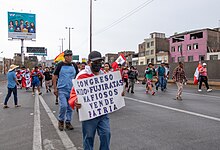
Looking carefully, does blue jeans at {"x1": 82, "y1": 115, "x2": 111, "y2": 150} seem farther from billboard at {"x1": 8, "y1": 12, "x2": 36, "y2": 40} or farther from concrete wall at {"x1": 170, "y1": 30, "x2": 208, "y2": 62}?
concrete wall at {"x1": 170, "y1": 30, "x2": 208, "y2": 62}

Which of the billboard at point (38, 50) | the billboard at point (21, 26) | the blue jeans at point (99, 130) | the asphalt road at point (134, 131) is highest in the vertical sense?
the billboard at point (21, 26)

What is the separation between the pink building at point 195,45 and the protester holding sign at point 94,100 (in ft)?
175

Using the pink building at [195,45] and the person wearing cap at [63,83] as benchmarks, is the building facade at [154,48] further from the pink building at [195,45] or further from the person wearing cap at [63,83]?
the person wearing cap at [63,83]

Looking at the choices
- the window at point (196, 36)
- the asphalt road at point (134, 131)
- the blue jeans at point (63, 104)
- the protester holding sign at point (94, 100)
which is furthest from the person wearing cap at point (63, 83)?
the window at point (196, 36)

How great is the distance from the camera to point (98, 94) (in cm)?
328

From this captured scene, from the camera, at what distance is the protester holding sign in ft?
10.3

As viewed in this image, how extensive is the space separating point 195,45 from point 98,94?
2197 inches

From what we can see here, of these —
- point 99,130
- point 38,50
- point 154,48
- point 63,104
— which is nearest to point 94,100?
point 99,130

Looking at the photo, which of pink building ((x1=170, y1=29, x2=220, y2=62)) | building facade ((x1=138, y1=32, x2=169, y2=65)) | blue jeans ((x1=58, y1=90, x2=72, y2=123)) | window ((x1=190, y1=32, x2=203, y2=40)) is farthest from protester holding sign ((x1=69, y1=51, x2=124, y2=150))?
building facade ((x1=138, y1=32, x2=169, y2=65))

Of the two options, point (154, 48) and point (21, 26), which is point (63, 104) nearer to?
point (21, 26)

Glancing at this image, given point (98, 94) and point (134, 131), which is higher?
point (98, 94)

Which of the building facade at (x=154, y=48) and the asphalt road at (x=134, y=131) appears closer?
the asphalt road at (x=134, y=131)

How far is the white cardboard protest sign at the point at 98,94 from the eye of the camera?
10.3ft

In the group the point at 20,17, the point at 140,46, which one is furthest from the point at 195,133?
the point at 140,46
